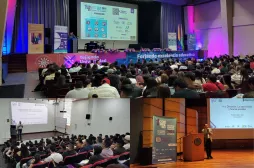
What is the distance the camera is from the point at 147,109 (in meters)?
2.07

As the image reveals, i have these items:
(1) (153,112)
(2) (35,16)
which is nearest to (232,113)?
(1) (153,112)

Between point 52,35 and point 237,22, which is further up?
point 237,22

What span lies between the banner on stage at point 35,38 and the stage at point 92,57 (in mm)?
941

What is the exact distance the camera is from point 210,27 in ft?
63.8

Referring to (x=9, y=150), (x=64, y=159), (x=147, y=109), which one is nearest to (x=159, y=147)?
(x=147, y=109)

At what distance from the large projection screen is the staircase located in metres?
10.2

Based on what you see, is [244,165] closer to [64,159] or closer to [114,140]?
[114,140]

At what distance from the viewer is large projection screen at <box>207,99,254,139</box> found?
7.33 ft

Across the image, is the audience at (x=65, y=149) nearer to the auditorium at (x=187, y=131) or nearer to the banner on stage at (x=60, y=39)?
the auditorium at (x=187, y=131)

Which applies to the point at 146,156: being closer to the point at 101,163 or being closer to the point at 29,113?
the point at 101,163

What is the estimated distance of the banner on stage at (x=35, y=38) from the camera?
12281mm

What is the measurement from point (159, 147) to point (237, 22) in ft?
54.0

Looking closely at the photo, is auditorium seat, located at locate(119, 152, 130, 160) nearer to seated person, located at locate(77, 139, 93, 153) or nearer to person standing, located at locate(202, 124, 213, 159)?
seated person, located at locate(77, 139, 93, 153)

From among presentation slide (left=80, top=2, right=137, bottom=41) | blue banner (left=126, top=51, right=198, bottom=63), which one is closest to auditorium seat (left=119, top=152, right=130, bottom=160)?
blue banner (left=126, top=51, right=198, bottom=63)
